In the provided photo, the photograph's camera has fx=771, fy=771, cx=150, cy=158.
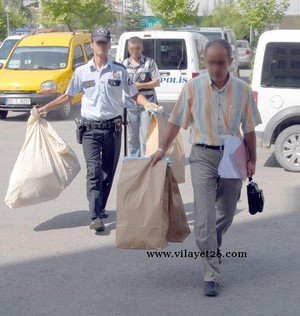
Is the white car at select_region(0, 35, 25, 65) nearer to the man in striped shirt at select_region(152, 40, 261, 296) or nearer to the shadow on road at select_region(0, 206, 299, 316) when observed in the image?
the shadow on road at select_region(0, 206, 299, 316)

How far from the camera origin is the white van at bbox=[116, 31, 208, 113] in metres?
16.2

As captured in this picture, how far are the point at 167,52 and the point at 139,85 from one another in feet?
23.1

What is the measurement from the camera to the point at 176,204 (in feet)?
18.9

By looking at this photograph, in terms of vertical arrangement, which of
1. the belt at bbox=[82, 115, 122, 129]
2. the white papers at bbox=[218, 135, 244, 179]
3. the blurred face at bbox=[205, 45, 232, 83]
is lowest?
the belt at bbox=[82, 115, 122, 129]

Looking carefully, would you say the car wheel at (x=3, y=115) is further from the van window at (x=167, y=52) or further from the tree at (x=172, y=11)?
the tree at (x=172, y=11)

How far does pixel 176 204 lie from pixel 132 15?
2008 inches

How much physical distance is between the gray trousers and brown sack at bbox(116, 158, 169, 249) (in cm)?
24

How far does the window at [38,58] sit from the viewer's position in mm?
17766

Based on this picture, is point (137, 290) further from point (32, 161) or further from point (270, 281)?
point (32, 161)

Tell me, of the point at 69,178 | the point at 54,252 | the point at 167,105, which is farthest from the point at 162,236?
the point at 167,105

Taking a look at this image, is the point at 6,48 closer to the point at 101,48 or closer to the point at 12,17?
the point at 101,48

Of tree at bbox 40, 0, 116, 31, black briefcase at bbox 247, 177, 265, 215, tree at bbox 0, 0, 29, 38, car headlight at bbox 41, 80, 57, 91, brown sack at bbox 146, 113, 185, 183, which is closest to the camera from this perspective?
black briefcase at bbox 247, 177, 265, 215

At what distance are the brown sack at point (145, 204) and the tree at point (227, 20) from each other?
43.4m

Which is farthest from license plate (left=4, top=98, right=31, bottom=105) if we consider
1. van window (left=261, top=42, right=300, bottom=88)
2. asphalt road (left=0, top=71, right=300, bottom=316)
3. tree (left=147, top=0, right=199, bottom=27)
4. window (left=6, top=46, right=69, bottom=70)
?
tree (left=147, top=0, right=199, bottom=27)
